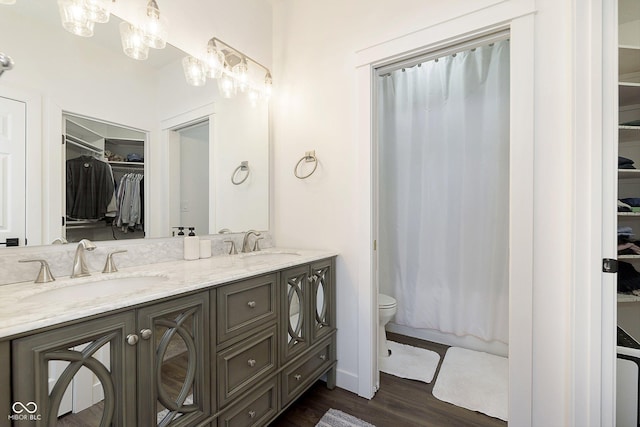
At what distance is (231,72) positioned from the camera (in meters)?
1.94

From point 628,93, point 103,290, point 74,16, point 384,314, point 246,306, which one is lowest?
point 384,314

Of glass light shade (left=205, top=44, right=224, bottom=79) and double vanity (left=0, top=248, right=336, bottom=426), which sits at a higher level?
glass light shade (left=205, top=44, right=224, bottom=79)

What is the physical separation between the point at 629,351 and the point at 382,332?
136 centimetres

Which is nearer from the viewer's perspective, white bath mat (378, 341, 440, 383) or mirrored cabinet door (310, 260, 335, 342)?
mirrored cabinet door (310, 260, 335, 342)

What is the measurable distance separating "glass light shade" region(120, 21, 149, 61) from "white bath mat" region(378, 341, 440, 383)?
8.23 feet

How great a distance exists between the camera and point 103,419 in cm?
84

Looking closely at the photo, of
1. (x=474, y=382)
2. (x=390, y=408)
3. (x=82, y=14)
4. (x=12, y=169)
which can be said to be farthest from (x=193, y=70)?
(x=474, y=382)

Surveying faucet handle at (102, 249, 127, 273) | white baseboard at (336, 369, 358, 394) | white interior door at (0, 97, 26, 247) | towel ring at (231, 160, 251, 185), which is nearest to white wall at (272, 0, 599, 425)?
white baseboard at (336, 369, 358, 394)

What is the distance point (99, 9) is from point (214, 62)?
24.2 inches

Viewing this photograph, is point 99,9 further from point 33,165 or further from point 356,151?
point 356,151

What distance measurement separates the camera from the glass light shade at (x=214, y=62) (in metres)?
1.77

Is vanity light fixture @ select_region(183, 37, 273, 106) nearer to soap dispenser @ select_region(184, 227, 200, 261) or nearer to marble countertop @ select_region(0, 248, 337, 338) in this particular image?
soap dispenser @ select_region(184, 227, 200, 261)

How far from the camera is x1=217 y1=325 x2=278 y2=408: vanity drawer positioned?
1162 mm

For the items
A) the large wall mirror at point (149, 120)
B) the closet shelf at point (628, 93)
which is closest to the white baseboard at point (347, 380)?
the large wall mirror at point (149, 120)
